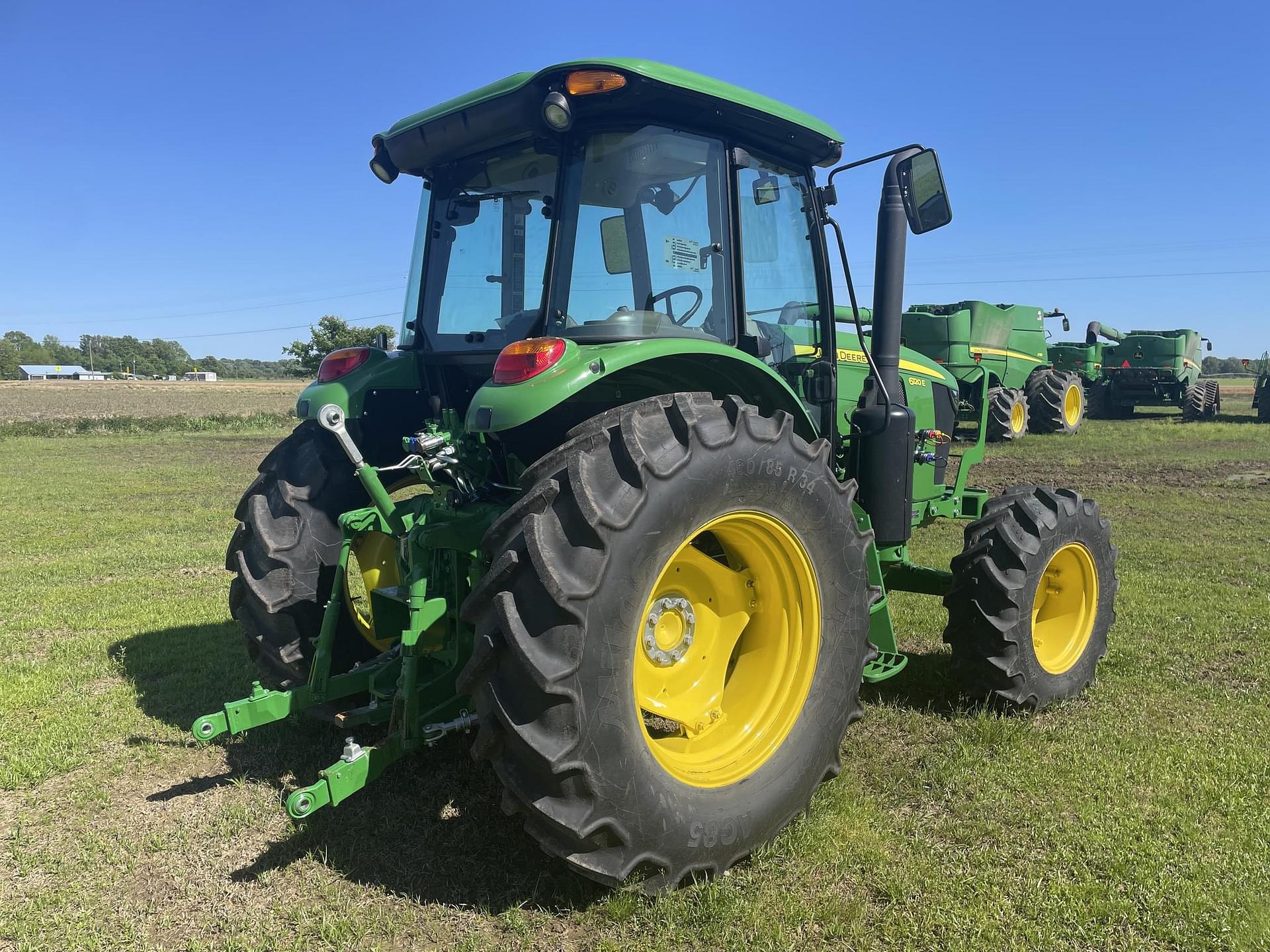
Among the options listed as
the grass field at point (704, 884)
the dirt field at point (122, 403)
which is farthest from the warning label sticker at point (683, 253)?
the dirt field at point (122, 403)

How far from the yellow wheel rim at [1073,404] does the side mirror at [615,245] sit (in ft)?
58.8

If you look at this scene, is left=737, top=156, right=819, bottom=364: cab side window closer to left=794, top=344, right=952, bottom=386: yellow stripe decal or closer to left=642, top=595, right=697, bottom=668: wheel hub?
left=794, top=344, right=952, bottom=386: yellow stripe decal

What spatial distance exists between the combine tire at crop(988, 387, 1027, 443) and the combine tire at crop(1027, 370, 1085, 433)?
2.99ft

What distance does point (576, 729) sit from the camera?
7.88 feet

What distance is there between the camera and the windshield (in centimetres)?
324

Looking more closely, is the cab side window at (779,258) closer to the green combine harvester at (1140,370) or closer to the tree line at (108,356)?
the green combine harvester at (1140,370)

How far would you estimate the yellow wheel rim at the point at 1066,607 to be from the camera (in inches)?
173

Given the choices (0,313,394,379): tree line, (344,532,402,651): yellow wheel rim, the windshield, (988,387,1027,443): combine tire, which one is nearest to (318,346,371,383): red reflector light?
the windshield

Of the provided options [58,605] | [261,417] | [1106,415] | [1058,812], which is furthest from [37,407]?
[1058,812]

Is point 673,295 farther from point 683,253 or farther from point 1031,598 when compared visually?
point 1031,598

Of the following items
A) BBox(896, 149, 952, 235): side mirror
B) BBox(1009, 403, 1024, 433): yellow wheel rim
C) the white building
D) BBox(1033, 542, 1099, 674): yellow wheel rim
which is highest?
the white building

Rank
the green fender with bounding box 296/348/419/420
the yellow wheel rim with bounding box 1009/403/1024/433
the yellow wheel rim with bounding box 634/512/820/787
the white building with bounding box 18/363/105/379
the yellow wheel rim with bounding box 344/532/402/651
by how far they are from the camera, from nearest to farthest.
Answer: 1. the yellow wheel rim with bounding box 634/512/820/787
2. the green fender with bounding box 296/348/419/420
3. the yellow wheel rim with bounding box 344/532/402/651
4. the yellow wheel rim with bounding box 1009/403/1024/433
5. the white building with bounding box 18/363/105/379

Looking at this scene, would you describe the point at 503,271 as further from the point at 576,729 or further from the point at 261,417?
the point at 261,417

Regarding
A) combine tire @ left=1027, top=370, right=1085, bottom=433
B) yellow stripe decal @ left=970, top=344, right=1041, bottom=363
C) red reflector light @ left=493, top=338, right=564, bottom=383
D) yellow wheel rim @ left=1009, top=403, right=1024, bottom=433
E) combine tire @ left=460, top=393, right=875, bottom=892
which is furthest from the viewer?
combine tire @ left=1027, top=370, right=1085, bottom=433
